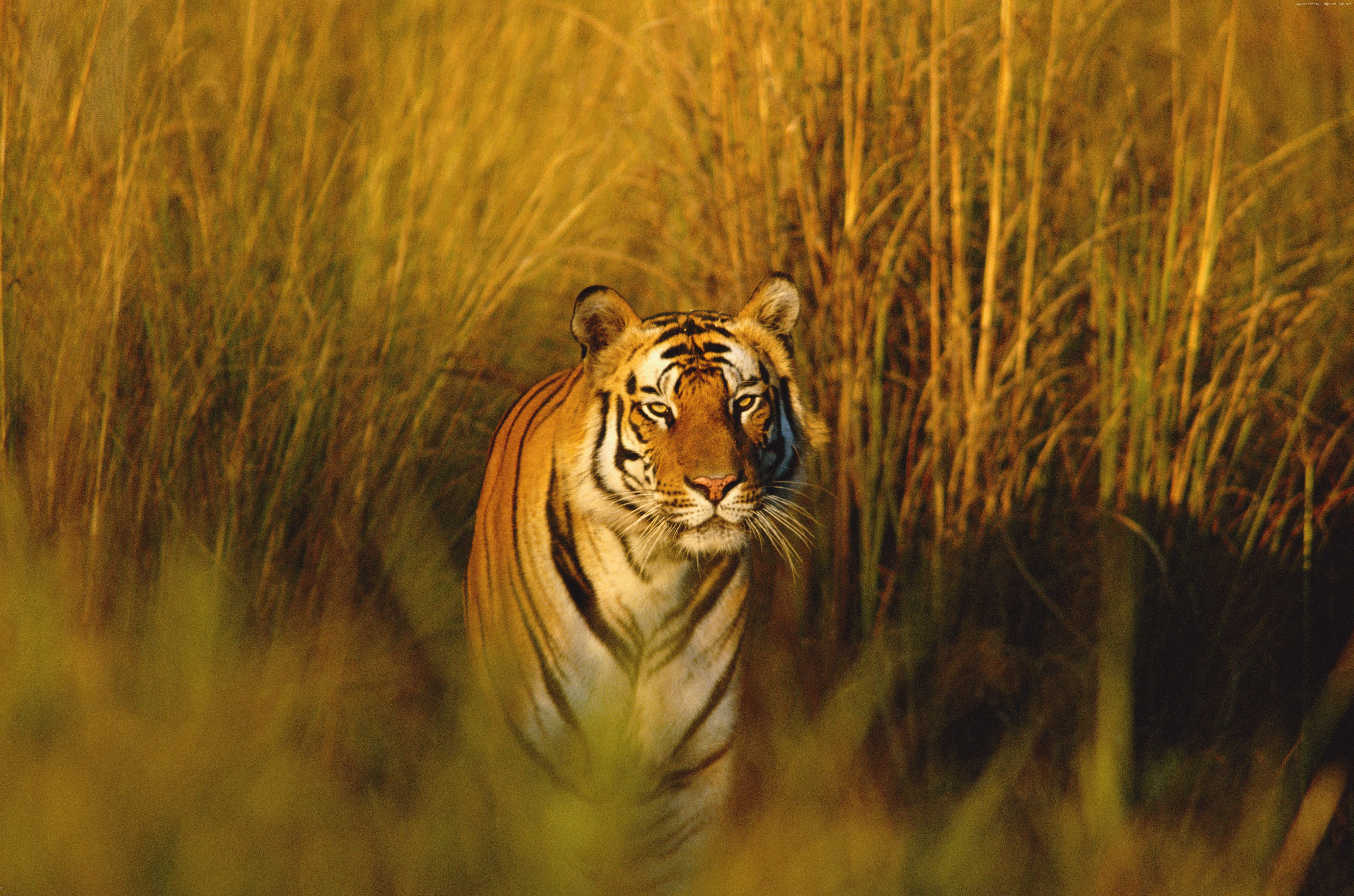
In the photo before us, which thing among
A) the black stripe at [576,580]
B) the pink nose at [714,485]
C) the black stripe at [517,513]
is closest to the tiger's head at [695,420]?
the pink nose at [714,485]

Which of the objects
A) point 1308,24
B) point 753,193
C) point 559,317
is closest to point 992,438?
point 753,193

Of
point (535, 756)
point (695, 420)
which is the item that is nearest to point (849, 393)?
point (695, 420)

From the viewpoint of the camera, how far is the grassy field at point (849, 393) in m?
3.00

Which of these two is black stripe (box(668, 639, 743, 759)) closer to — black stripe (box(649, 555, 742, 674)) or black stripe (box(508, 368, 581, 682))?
black stripe (box(649, 555, 742, 674))

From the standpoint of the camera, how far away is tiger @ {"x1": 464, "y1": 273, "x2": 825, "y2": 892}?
100 inches

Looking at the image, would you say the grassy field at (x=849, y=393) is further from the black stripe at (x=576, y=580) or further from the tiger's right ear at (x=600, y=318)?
the tiger's right ear at (x=600, y=318)

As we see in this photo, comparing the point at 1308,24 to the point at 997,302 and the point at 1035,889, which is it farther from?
the point at 1035,889

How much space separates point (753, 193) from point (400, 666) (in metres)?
1.51

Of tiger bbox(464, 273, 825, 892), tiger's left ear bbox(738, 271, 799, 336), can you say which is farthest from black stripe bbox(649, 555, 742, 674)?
tiger's left ear bbox(738, 271, 799, 336)

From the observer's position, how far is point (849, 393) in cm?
338

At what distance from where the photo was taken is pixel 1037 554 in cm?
349

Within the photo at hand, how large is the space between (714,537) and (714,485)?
0.11 metres

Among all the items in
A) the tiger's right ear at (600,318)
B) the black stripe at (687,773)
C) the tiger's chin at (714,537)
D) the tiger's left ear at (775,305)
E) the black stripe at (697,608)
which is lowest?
the black stripe at (687,773)

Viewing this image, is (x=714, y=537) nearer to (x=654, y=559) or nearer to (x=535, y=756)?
(x=654, y=559)
